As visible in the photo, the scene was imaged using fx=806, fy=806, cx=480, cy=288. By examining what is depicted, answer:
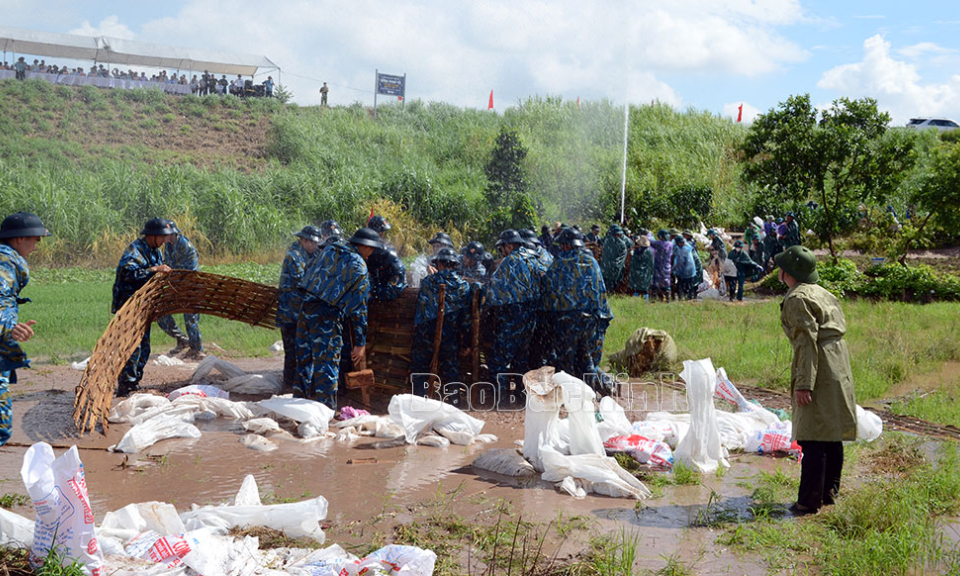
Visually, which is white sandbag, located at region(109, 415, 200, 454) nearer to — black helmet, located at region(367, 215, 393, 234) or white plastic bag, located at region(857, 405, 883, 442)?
black helmet, located at region(367, 215, 393, 234)

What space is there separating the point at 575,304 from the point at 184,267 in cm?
456

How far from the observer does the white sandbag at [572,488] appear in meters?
5.09

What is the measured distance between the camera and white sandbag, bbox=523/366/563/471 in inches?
216

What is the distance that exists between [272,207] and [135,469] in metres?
18.6

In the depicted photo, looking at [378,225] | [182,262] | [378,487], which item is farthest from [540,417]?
[182,262]

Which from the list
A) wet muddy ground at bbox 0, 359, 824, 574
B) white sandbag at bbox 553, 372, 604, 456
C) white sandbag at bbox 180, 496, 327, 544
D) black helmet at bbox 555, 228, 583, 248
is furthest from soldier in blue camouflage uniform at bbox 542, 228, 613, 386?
white sandbag at bbox 180, 496, 327, 544

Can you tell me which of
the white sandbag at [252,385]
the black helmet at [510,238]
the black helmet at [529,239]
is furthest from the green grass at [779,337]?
the white sandbag at [252,385]

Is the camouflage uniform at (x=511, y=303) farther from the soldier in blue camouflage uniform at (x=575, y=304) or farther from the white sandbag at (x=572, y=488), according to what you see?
the white sandbag at (x=572, y=488)

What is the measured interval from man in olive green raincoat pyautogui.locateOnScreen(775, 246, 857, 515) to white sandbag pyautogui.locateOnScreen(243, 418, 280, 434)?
12.6 ft

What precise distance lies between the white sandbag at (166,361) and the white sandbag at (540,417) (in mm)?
4918

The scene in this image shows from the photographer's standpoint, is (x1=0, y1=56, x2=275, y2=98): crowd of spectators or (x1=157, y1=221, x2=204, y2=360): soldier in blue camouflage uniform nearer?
(x1=157, y1=221, x2=204, y2=360): soldier in blue camouflage uniform

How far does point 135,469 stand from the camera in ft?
17.8

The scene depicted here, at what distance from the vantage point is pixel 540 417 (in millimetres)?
5555

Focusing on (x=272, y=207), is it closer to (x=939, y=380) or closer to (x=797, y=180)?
(x=797, y=180)
